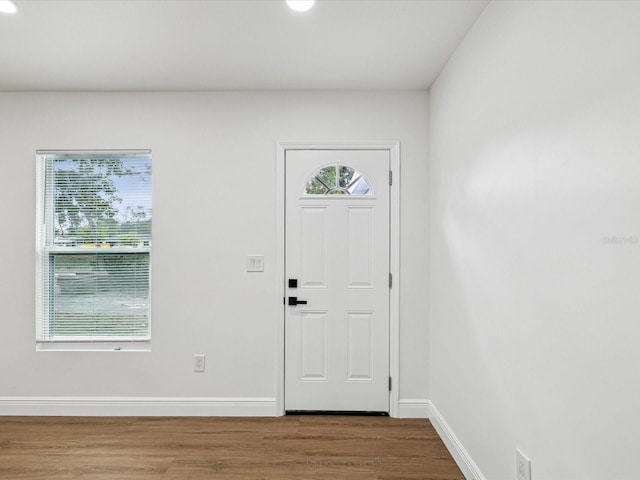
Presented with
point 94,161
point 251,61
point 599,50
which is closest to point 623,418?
point 599,50

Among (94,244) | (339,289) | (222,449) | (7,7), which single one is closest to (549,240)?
(339,289)

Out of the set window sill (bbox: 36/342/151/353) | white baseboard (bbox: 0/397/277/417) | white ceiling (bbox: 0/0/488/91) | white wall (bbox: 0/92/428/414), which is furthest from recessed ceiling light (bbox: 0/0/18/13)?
white baseboard (bbox: 0/397/277/417)

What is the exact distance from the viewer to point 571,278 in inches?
53.9

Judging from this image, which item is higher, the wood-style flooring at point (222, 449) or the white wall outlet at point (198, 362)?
the white wall outlet at point (198, 362)

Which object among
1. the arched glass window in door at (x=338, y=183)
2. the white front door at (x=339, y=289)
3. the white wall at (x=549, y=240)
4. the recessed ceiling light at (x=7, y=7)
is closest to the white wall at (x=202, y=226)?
the white front door at (x=339, y=289)

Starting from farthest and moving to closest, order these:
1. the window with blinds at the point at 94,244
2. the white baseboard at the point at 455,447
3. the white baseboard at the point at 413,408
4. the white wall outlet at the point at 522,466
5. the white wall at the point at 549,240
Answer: the window with blinds at the point at 94,244
the white baseboard at the point at 413,408
the white baseboard at the point at 455,447
the white wall outlet at the point at 522,466
the white wall at the point at 549,240

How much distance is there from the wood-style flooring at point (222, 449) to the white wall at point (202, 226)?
27cm

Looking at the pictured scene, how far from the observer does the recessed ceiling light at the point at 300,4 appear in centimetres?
200

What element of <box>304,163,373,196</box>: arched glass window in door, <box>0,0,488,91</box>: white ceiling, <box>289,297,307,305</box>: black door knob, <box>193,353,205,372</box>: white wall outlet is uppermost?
<box>0,0,488,91</box>: white ceiling

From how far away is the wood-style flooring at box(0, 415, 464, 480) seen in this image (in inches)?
92.6

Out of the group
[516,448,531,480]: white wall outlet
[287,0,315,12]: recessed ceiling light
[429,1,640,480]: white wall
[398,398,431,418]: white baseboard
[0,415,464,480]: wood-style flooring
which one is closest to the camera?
[429,1,640,480]: white wall

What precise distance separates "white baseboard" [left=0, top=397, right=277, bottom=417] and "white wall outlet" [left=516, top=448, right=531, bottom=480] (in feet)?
6.19

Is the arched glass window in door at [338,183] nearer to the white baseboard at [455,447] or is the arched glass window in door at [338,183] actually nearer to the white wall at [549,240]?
the white wall at [549,240]

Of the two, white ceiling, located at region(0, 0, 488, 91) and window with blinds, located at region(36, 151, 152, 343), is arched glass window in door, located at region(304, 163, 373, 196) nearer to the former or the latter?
white ceiling, located at region(0, 0, 488, 91)
